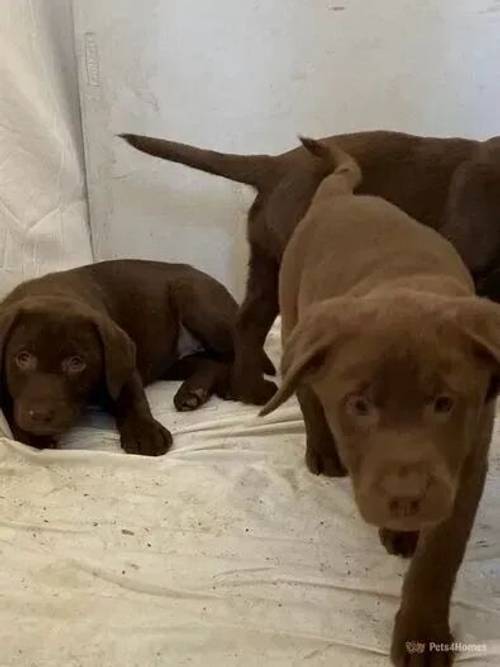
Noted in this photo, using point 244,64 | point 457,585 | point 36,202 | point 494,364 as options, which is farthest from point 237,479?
point 244,64

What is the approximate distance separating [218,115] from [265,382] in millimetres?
811

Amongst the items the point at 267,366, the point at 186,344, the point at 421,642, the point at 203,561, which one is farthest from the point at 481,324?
the point at 186,344

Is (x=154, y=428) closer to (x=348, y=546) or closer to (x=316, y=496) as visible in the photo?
(x=316, y=496)

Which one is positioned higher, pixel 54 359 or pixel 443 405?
pixel 443 405

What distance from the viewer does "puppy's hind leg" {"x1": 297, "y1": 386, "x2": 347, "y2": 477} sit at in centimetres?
217

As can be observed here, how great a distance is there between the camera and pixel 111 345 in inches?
93.7

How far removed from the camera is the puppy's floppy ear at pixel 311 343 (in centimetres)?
150

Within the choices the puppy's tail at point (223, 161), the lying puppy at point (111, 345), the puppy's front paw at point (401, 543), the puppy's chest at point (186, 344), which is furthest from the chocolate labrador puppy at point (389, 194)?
the puppy's front paw at point (401, 543)

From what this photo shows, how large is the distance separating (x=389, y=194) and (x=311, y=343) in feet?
3.60

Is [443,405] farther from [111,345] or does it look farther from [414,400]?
[111,345]

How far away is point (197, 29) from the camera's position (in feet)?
9.67

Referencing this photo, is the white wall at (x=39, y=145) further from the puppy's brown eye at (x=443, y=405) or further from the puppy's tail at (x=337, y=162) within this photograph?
the puppy's brown eye at (x=443, y=405)

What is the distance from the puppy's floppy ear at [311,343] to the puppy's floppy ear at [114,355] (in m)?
0.86

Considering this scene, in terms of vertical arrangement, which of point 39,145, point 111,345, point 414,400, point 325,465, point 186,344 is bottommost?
point 186,344
